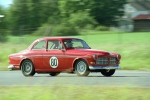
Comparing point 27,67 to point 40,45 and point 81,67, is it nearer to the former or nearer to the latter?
point 40,45

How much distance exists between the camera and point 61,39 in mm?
19031

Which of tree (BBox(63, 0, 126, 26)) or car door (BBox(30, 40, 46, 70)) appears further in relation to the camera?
tree (BBox(63, 0, 126, 26))

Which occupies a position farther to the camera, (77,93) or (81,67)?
(81,67)

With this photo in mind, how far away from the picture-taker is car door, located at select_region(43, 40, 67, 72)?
18.6 meters

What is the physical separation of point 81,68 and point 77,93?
22.0ft

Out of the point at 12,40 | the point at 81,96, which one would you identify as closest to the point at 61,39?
the point at 81,96

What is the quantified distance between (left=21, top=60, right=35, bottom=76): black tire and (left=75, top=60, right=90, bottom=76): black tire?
2046 mm

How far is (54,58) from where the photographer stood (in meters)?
18.7

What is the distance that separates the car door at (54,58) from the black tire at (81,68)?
526 millimetres

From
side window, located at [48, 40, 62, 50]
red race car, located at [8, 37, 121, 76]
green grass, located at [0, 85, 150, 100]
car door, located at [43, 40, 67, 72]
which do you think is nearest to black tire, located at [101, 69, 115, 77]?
red race car, located at [8, 37, 121, 76]

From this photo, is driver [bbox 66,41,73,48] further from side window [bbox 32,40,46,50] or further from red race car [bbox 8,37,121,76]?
side window [bbox 32,40,46,50]

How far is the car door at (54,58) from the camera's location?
18.6 meters

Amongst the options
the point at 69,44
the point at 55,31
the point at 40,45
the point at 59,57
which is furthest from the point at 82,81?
the point at 55,31

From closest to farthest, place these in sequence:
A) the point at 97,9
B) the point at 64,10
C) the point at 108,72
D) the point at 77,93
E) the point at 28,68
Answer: the point at 77,93
the point at 108,72
the point at 28,68
the point at 97,9
the point at 64,10
